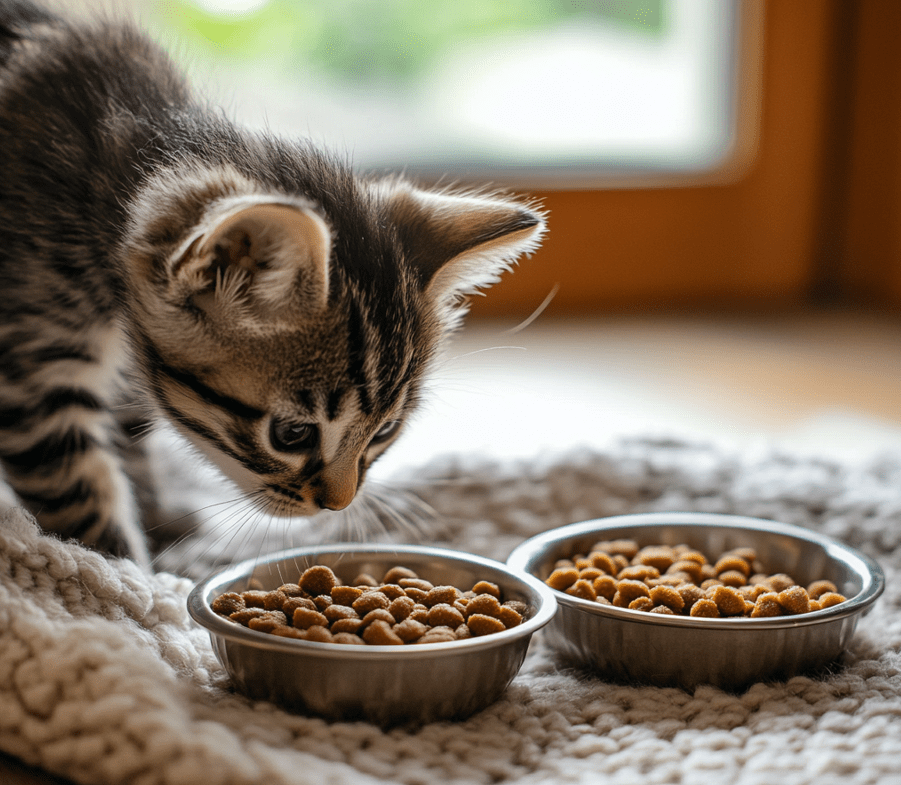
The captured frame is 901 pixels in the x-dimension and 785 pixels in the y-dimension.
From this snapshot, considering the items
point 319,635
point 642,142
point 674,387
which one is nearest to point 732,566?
point 319,635

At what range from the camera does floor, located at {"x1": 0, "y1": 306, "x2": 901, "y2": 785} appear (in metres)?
1.99

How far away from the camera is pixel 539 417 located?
7.10 feet

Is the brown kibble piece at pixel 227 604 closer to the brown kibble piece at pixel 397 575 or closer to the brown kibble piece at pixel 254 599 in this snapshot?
the brown kibble piece at pixel 254 599

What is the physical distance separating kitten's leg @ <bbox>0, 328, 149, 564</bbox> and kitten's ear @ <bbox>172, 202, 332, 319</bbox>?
0.90 feet

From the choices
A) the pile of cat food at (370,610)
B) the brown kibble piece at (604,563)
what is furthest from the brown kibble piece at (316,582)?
the brown kibble piece at (604,563)

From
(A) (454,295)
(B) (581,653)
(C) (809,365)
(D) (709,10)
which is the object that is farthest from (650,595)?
(D) (709,10)

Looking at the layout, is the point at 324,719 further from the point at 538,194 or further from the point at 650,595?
the point at 538,194

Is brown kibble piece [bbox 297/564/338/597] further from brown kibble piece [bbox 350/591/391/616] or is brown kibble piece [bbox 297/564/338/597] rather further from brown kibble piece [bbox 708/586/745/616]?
brown kibble piece [bbox 708/586/745/616]

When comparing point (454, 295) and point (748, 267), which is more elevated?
point (454, 295)

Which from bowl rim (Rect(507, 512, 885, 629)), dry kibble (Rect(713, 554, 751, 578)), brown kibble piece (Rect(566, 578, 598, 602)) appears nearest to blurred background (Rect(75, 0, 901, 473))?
bowl rim (Rect(507, 512, 885, 629))

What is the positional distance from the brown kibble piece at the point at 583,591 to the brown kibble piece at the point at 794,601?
0.63 feet

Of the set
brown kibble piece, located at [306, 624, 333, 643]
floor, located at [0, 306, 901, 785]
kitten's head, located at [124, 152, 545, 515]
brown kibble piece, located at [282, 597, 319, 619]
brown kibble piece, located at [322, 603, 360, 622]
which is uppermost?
kitten's head, located at [124, 152, 545, 515]

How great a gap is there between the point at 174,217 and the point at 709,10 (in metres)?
2.49

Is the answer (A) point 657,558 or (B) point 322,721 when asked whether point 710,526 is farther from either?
(B) point 322,721
